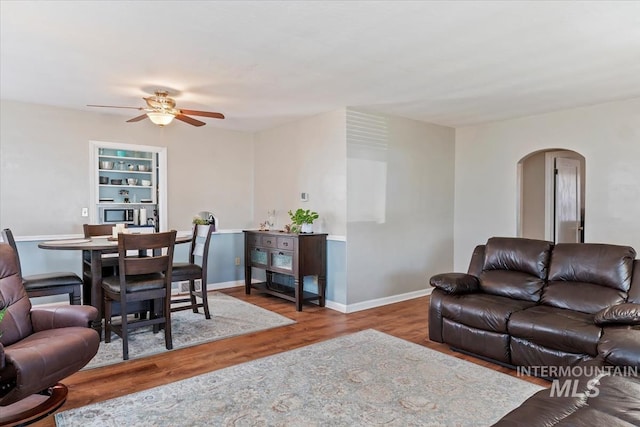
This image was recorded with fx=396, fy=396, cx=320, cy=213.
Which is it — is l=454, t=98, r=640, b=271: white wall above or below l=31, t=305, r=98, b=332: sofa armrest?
above

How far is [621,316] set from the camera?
250cm

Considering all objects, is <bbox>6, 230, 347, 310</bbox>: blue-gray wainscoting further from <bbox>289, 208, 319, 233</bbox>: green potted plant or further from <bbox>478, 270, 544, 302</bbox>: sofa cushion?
<bbox>478, 270, 544, 302</bbox>: sofa cushion

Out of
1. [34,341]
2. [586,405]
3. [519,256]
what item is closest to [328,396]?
[586,405]

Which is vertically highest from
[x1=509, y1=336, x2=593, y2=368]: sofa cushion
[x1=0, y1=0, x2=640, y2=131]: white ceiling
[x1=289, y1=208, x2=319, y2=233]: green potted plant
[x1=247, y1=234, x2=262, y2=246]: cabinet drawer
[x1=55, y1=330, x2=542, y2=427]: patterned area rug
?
[x1=0, y1=0, x2=640, y2=131]: white ceiling

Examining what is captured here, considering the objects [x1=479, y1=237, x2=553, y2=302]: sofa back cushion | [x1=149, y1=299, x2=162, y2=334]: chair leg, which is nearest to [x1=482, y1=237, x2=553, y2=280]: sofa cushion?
[x1=479, y1=237, x2=553, y2=302]: sofa back cushion

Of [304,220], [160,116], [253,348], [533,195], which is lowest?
[253,348]

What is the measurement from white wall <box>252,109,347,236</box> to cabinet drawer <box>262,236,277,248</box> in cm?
56

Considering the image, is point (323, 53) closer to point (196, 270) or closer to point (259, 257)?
point (196, 270)

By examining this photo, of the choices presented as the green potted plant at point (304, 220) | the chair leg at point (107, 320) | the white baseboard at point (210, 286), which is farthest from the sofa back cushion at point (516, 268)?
the white baseboard at point (210, 286)

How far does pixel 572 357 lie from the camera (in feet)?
8.79

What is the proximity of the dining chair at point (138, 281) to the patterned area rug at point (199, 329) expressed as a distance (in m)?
0.13

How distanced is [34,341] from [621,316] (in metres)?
3.63

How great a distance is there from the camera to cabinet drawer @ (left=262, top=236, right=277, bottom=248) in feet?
16.8

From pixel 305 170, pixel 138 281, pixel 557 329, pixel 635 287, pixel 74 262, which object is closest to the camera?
pixel 557 329
